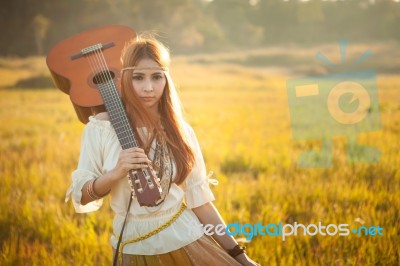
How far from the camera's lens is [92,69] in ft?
5.55

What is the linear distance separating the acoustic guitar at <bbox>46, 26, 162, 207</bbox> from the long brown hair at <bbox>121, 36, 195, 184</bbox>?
2.3 inches

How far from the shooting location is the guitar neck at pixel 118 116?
1379mm

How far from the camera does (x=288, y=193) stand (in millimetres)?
2789

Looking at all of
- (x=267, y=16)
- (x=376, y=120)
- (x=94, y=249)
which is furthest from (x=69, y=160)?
(x=376, y=120)

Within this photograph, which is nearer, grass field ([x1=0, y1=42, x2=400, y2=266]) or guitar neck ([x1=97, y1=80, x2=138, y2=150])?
guitar neck ([x1=97, y1=80, x2=138, y2=150])

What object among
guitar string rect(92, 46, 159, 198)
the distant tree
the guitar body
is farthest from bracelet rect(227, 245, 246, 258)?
the distant tree

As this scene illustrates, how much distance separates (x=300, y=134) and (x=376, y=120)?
2.90 feet

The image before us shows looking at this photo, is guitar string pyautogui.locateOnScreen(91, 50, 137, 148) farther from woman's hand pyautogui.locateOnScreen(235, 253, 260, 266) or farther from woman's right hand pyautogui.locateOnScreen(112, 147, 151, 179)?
woman's hand pyautogui.locateOnScreen(235, 253, 260, 266)

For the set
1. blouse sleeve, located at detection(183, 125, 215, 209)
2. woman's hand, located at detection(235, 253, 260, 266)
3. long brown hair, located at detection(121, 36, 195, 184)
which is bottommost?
woman's hand, located at detection(235, 253, 260, 266)

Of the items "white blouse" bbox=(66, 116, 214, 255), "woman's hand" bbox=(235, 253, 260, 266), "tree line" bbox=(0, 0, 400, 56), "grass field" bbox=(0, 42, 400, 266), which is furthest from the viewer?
"tree line" bbox=(0, 0, 400, 56)

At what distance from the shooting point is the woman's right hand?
132cm

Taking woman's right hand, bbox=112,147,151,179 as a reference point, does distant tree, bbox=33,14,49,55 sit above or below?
above

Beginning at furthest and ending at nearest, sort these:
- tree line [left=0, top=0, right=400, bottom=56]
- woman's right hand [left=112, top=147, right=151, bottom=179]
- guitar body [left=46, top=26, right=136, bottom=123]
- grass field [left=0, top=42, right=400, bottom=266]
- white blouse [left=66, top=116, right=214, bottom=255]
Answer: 1. tree line [left=0, top=0, right=400, bottom=56]
2. grass field [left=0, top=42, right=400, bottom=266]
3. guitar body [left=46, top=26, right=136, bottom=123]
4. white blouse [left=66, top=116, right=214, bottom=255]
5. woman's right hand [left=112, top=147, right=151, bottom=179]

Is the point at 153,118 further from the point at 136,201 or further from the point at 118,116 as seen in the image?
the point at 136,201
